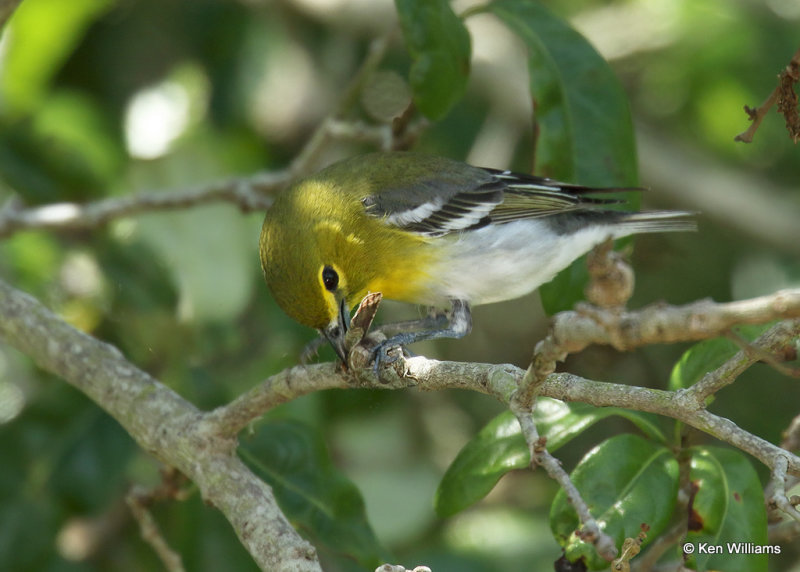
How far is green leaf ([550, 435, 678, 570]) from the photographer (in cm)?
236

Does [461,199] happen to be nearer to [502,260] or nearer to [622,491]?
[502,260]

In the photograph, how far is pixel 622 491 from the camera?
95.6 inches

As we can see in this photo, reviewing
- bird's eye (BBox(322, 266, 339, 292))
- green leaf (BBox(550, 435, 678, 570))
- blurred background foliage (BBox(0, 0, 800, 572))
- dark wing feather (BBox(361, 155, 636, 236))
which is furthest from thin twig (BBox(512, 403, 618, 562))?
dark wing feather (BBox(361, 155, 636, 236))

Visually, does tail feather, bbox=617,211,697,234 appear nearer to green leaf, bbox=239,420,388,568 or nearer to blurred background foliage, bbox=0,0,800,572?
blurred background foliage, bbox=0,0,800,572

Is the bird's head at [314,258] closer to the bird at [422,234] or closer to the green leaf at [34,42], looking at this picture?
the bird at [422,234]

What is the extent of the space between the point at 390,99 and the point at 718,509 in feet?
12.2

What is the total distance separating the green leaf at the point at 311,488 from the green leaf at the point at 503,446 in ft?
1.13

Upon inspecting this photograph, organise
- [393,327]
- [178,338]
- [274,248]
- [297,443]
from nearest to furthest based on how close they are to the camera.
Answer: [297,443], [274,248], [393,327], [178,338]

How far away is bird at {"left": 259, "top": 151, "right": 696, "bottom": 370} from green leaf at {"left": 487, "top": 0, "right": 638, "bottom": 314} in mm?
142

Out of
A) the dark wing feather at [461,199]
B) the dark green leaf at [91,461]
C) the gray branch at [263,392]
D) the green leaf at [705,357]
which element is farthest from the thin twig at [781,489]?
the dark green leaf at [91,461]

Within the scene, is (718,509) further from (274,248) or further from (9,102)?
(9,102)

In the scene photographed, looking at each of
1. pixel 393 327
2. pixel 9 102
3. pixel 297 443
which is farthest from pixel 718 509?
pixel 9 102

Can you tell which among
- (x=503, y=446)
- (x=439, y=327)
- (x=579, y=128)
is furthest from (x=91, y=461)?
(x=579, y=128)

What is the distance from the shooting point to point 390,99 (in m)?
5.51
